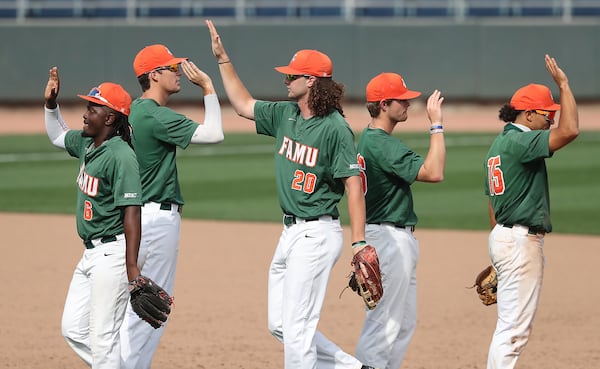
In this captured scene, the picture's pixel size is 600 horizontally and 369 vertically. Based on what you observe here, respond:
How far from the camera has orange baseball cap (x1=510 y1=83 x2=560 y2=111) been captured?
20.2ft

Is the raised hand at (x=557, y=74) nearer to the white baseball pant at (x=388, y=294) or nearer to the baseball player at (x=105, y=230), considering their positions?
the white baseball pant at (x=388, y=294)

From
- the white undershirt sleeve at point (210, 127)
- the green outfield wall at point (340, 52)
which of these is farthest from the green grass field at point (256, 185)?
the white undershirt sleeve at point (210, 127)

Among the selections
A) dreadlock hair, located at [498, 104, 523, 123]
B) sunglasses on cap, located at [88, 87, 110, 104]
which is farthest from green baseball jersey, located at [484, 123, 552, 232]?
sunglasses on cap, located at [88, 87, 110, 104]

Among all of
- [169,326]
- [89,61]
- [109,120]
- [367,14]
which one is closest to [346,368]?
[109,120]

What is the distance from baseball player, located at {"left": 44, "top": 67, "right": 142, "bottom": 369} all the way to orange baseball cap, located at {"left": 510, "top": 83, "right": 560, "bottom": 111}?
2.26 m

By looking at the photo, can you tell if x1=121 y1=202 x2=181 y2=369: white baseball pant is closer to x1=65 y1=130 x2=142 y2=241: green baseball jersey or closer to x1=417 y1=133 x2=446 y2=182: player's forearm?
x1=65 y1=130 x2=142 y2=241: green baseball jersey

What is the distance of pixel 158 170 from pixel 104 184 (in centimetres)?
87

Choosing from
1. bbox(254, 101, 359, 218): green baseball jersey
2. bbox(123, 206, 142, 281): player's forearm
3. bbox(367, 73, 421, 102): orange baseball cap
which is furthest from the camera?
bbox(367, 73, 421, 102): orange baseball cap

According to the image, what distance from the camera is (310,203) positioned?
5.60 meters

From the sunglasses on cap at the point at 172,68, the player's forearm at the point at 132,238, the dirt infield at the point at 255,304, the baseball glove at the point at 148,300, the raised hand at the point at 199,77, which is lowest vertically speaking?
the dirt infield at the point at 255,304

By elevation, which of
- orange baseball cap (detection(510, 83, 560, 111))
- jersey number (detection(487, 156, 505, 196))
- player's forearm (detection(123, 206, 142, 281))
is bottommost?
player's forearm (detection(123, 206, 142, 281))

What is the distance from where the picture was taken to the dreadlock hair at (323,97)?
18.7ft

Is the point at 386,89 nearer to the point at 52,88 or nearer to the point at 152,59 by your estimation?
the point at 152,59

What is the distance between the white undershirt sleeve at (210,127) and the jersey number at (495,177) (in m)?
1.54
